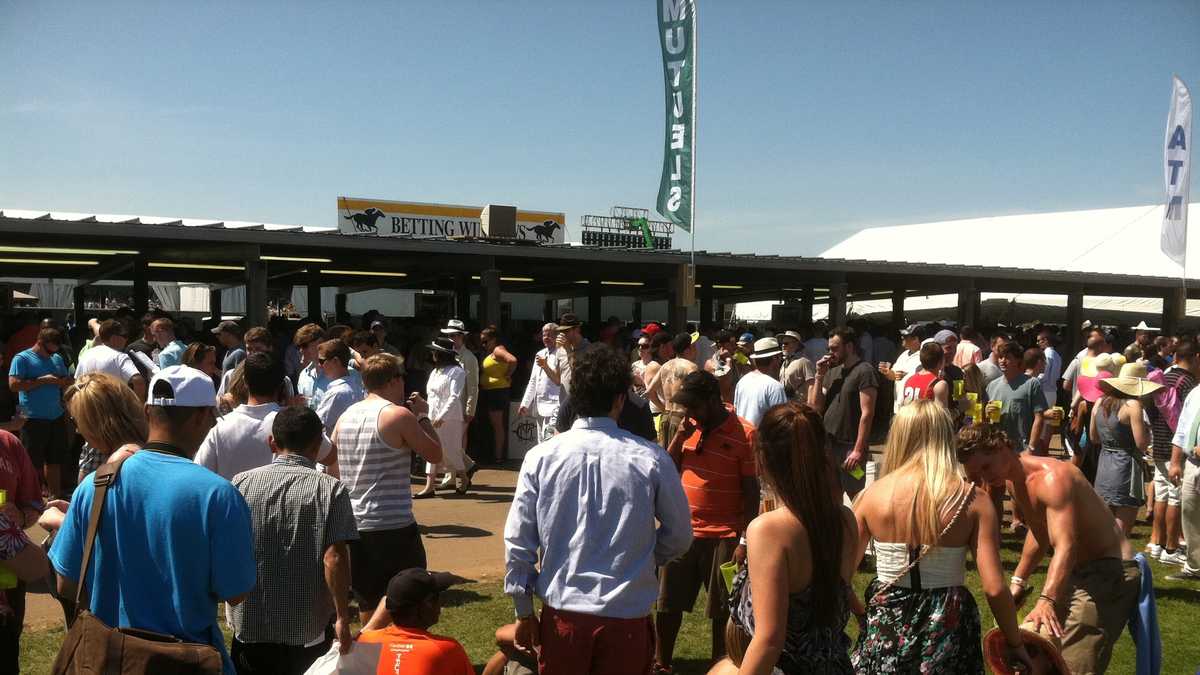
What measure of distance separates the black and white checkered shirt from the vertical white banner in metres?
19.7

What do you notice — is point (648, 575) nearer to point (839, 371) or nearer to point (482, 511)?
point (839, 371)

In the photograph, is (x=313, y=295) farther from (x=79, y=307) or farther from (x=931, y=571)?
(x=931, y=571)

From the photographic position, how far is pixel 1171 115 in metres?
18.8

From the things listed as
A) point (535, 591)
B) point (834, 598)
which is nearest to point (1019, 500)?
point (834, 598)

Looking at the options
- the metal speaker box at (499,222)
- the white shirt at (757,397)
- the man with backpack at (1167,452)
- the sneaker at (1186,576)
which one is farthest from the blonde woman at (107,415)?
the metal speaker box at (499,222)

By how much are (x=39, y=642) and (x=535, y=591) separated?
3.70 meters

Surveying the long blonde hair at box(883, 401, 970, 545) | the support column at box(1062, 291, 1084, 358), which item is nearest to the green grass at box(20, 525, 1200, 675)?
the long blonde hair at box(883, 401, 970, 545)

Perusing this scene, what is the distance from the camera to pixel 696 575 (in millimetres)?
5051

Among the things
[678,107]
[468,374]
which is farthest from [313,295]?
[468,374]

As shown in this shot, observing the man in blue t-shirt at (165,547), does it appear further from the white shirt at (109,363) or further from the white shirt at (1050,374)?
the white shirt at (1050,374)

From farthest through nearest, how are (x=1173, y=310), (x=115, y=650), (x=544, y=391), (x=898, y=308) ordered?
(x=898, y=308), (x=1173, y=310), (x=544, y=391), (x=115, y=650)

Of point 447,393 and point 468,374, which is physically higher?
point 468,374

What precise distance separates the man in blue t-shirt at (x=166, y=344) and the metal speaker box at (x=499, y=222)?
6.66 meters

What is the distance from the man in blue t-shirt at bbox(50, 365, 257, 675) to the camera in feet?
9.26
